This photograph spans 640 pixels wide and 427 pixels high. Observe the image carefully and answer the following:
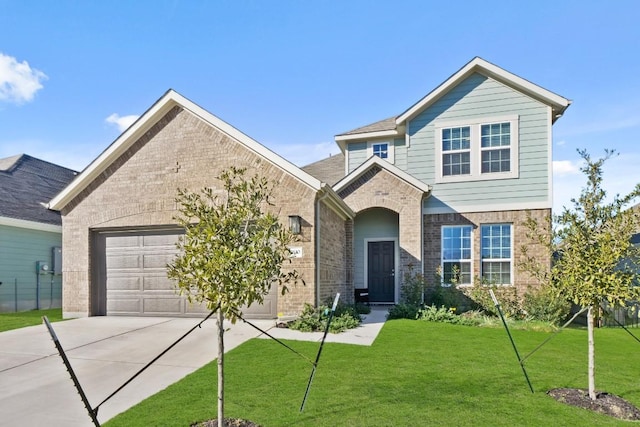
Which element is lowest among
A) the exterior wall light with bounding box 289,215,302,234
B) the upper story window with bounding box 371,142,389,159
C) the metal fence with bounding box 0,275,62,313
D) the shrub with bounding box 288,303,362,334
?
the metal fence with bounding box 0,275,62,313

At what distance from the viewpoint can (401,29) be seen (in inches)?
411

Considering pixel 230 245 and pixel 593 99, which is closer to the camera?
pixel 230 245

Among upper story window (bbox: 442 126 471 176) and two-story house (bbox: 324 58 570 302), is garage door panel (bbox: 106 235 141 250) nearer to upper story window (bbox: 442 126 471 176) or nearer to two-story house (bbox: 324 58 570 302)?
two-story house (bbox: 324 58 570 302)

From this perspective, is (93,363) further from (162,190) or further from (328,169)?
(328,169)

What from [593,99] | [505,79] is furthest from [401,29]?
[593,99]

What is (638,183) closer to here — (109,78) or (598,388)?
(598,388)

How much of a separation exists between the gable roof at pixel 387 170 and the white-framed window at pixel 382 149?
1611mm

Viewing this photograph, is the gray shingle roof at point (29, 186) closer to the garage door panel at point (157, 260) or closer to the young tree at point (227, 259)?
the garage door panel at point (157, 260)

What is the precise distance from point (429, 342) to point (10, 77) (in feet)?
64.1

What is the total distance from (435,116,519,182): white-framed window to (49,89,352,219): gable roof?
14.4 feet

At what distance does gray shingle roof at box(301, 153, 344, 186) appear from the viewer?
55.5ft

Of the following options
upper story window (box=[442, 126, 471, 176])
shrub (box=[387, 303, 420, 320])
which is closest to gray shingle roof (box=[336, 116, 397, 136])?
upper story window (box=[442, 126, 471, 176])

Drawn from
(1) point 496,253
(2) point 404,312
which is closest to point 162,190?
(2) point 404,312

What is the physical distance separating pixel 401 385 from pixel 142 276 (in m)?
8.23
